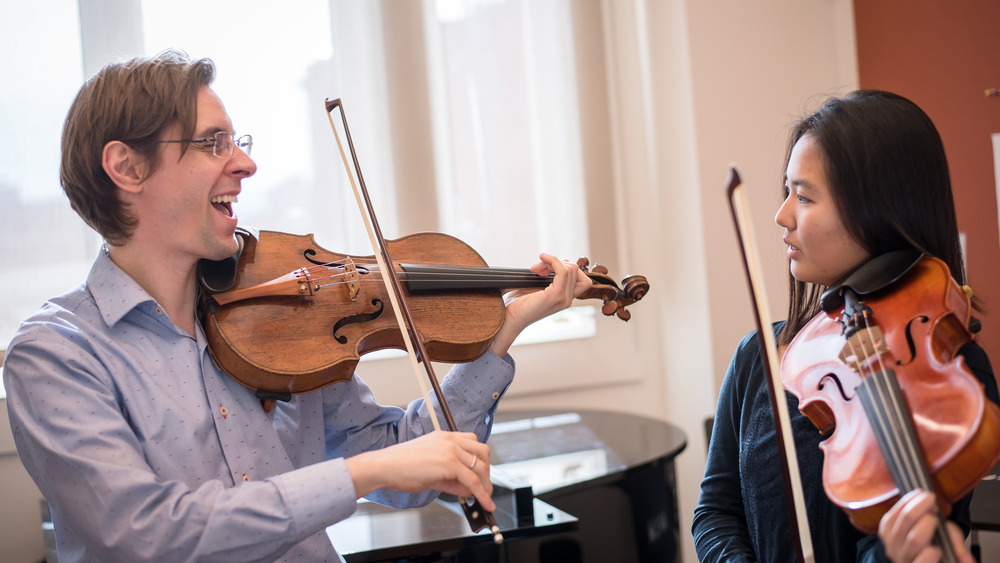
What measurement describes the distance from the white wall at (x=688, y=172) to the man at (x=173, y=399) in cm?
124

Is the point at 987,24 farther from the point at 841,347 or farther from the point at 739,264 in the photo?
the point at 841,347

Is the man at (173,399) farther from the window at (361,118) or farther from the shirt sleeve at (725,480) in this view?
the window at (361,118)

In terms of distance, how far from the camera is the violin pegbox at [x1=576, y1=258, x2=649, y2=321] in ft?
4.83

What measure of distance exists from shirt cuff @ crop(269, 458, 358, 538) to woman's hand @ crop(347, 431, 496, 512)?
17mm

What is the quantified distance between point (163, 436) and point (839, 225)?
1.02m

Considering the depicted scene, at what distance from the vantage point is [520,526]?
4.88ft


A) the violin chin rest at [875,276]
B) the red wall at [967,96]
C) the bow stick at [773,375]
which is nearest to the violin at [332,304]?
the violin chin rest at [875,276]

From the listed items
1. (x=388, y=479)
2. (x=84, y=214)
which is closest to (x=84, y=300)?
(x=84, y=214)

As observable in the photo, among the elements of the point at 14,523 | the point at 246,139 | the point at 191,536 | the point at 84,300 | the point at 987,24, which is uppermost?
the point at 987,24

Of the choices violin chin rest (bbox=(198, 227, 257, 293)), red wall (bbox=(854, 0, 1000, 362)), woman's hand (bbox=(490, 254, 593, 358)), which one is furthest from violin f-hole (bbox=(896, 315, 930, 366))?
red wall (bbox=(854, 0, 1000, 362))

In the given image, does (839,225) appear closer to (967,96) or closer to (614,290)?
(614,290)

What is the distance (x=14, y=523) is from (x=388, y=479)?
1599 millimetres

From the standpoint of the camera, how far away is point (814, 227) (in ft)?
3.82

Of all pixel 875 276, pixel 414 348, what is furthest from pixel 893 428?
pixel 414 348
